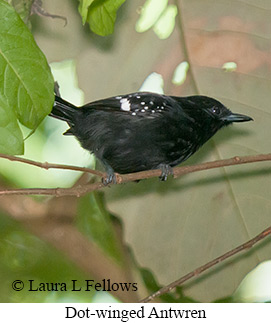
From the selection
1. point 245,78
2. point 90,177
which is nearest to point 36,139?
point 90,177

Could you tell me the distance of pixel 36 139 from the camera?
1280 millimetres

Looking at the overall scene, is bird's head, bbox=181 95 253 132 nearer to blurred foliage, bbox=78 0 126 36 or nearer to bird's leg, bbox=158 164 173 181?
bird's leg, bbox=158 164 173 181

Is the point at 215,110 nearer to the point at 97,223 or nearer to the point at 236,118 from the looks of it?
the point at 236,118

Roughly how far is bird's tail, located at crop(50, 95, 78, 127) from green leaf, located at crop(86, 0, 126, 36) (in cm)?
21

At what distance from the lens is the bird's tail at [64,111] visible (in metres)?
1.16

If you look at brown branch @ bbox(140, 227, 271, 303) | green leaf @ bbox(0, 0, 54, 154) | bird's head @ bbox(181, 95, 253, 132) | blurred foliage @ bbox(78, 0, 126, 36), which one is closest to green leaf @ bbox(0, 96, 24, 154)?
green leaf @ bbox(0, 0, 54, 154)

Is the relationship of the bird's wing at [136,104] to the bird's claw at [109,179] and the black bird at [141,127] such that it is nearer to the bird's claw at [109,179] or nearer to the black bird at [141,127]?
the black bird at [141,127]

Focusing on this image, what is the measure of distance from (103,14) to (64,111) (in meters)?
0.26

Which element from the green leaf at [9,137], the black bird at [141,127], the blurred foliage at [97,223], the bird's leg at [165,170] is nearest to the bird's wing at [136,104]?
the black bird at [141,127]

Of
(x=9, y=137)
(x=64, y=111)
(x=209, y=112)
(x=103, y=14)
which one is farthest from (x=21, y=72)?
(x=209, y=112)

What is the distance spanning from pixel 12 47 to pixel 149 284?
0.69 metres

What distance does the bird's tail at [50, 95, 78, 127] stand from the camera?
3.82ft

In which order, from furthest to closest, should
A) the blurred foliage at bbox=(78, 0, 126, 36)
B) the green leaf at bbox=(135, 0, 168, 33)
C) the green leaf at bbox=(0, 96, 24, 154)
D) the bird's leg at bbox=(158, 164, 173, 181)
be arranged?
the green leaf at bbox=(135, 0, 168, 33) < the bird's leg at bbox=(158, 164, 173, 181) < the blurred foliage at bbox=(78, 0, 126, 36) < the green leaf at bbox=(0, 96, 24, 154)

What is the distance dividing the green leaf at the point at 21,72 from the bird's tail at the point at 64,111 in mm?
407
